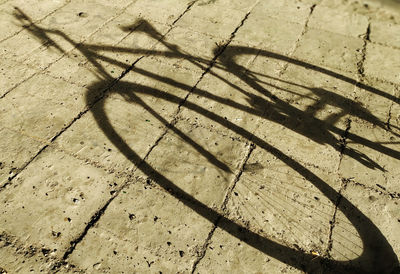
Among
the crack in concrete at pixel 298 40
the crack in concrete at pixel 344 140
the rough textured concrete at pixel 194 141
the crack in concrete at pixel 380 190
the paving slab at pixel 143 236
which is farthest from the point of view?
the crack in concrete at pixel 298 40

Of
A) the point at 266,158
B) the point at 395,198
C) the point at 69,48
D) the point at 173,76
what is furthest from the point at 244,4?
the point at 395,198

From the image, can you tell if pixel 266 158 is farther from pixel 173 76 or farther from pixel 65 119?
pixel 65 119

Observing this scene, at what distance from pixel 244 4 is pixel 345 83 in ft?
6.76

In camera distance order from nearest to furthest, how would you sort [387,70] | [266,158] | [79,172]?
[79,172]
[266,158]
[387,70]

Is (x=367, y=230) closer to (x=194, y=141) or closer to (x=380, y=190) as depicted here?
(x=380, y=190)

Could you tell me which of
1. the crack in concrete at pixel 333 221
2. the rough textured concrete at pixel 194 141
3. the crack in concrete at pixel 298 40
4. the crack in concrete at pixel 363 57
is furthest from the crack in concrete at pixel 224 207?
the crack in concrete at pixel 363 57

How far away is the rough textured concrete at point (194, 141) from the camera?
267 centimetres

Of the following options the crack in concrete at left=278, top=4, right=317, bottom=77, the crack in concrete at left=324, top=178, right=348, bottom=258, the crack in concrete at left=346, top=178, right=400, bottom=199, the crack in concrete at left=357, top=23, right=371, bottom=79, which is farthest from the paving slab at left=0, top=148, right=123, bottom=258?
the crack in concrete at left=357, top=23, right=371, bottom=79

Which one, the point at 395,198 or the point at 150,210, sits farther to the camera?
the point at 395,198

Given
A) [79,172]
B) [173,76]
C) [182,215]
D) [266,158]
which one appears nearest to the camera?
[182,215]

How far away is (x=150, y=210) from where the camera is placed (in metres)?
2.85

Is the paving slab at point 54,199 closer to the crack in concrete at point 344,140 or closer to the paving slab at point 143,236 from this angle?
the paving slab at point 143,236

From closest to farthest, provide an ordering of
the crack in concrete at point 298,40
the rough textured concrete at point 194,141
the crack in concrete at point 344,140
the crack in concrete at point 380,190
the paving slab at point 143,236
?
the paving slab at point 143,236, the rough textured concrete at point 194,141, the crack in concrete at point 380,190, the crack in concrete at point 344,140, the crack in concrete at point 298,40

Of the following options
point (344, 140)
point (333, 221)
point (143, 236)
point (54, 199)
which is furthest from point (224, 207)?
point (344, 140)
